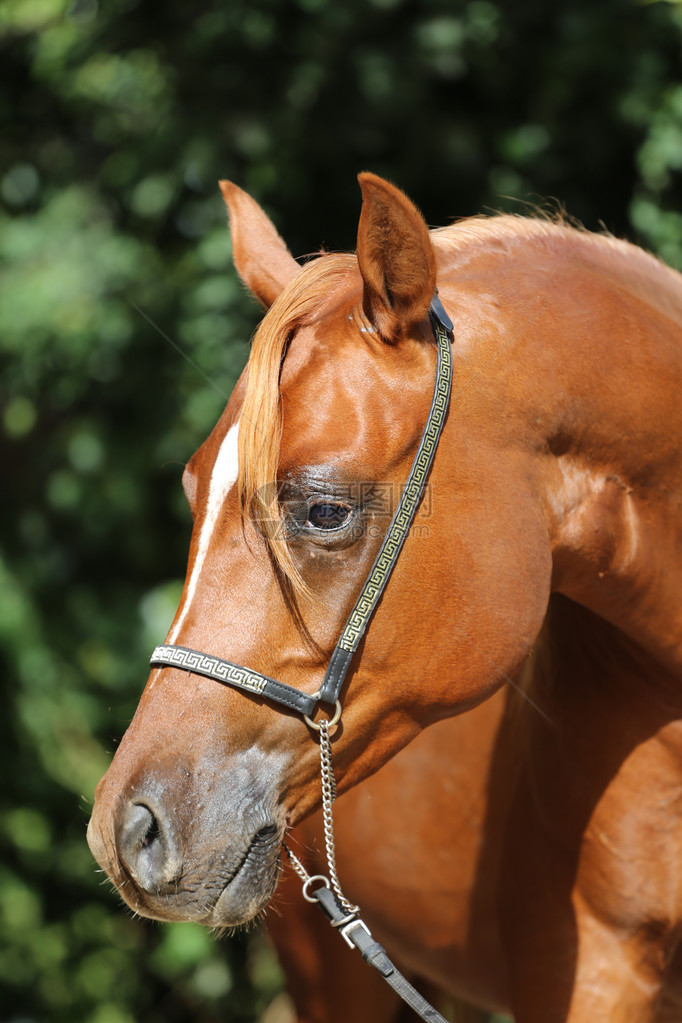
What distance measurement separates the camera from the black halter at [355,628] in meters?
0.91

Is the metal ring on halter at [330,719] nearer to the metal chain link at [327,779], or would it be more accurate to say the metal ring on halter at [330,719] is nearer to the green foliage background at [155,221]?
the metal chain link at [327,779]

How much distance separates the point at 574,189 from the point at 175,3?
1.11 metres

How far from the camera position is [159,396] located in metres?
2.48

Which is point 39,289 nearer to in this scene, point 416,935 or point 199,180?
point 199,180

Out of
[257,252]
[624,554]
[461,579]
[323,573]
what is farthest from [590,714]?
[257,252]

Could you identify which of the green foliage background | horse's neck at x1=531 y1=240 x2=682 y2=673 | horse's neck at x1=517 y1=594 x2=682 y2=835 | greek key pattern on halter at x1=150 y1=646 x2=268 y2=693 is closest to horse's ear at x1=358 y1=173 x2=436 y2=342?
horse's neck at x1=531 y1=240 x2=682 y2=673

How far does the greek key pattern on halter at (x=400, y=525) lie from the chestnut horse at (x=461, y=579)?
0.03 feet

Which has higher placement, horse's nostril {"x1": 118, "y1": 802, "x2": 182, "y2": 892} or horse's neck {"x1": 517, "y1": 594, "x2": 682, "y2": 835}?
horse's nostril {"x1": 118, "y1": 802, "x2": 182, "y2": 892}

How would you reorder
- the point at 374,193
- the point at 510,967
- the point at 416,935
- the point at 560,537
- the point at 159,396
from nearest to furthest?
the point at 374,193, the point at 560,537, the point at 510,967, the point at 416,935, the point at 159,396

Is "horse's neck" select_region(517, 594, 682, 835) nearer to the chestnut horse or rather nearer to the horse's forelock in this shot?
the chestnut horse

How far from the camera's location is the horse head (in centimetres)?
90

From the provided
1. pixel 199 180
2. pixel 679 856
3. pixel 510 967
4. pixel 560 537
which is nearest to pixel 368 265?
pixel 560 537

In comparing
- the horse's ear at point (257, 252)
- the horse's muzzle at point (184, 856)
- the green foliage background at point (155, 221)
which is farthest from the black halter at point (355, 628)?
the green foliage background at point (155, 221)

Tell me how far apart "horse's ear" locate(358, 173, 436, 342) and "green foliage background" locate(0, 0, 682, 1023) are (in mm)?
1199
